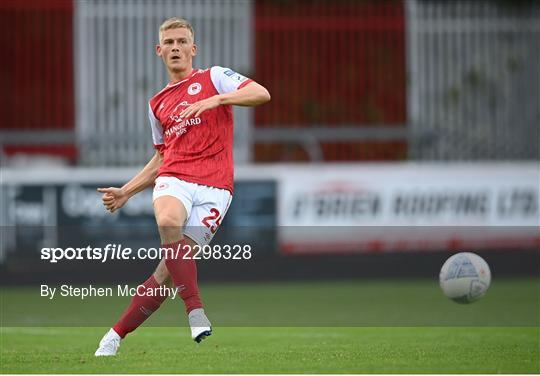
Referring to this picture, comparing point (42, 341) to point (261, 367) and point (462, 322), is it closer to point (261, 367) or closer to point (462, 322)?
point (261, 367)

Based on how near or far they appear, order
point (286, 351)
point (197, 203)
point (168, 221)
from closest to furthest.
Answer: point (168, 221), point (197, 203), point (286, 351)

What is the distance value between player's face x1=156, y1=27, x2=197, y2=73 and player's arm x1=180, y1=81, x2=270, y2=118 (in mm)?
350

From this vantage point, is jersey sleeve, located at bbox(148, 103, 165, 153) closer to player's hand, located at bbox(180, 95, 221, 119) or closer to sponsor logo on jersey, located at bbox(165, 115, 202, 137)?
sponsor logo on jersey, located at bbox(165, 115, 202, 137)

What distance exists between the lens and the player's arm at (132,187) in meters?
8.70

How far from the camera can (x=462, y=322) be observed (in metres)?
11.9

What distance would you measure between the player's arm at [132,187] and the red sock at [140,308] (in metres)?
0.61

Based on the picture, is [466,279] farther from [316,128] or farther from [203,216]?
[316,128]

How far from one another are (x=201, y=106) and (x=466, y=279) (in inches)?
99.1

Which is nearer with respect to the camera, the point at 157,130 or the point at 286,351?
the point at 157,130

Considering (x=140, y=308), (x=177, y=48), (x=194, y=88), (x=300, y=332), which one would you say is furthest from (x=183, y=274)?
(x=300, y=332)

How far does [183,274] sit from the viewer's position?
8.12 m

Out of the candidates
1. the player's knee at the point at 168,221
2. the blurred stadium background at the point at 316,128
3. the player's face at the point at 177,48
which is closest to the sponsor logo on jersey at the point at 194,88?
the player's face at the point at 177,48

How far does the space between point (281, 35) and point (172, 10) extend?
1688 millimetres

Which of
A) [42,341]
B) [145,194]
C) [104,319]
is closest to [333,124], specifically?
[145,194]
